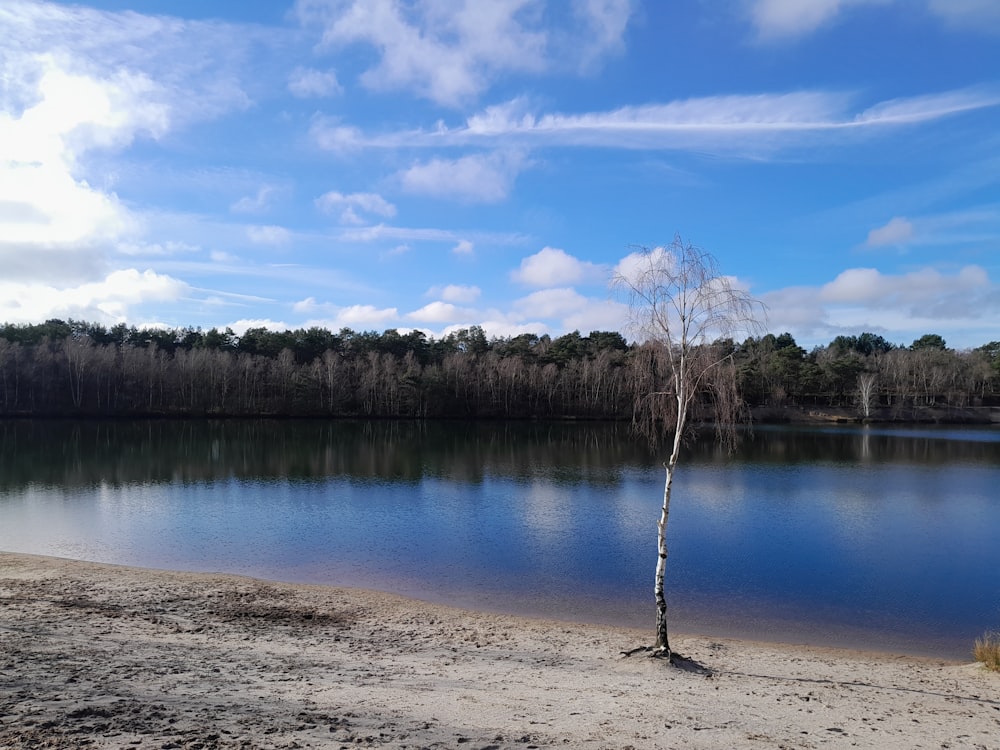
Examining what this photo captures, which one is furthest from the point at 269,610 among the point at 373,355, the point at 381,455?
the point at 373,355

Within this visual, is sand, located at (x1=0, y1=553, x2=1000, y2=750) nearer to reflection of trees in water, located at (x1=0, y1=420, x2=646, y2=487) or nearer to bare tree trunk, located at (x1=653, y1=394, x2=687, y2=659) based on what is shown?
bare tree trunk, located at (x1=653, y1=394, x2=687, y2=659)

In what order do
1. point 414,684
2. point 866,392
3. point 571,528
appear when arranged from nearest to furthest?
→ point 414,684 < point 571,528 < point 866,392

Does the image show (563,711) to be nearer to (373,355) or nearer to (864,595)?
(864,595)

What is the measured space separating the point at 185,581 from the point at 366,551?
19.2 ft

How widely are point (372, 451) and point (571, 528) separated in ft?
95.3

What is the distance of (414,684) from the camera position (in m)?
8.59

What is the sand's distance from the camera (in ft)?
21.5

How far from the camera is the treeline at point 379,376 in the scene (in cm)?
8100

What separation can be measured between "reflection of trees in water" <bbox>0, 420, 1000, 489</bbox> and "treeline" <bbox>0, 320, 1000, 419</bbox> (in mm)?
8031

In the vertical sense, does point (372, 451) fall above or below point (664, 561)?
below

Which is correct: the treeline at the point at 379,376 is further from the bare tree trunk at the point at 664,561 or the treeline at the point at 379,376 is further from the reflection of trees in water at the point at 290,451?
the bare tree trunk at the point at 664,561

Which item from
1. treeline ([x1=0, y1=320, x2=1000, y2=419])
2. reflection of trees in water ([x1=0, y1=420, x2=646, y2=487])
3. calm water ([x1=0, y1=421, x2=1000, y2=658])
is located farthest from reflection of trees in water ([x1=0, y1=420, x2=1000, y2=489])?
treeline ([x1=0, y1=320, x2=1000, y2=419])

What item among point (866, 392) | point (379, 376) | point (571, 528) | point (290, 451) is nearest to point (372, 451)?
point (290, 451)

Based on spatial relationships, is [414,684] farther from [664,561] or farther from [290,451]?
[290,451]
